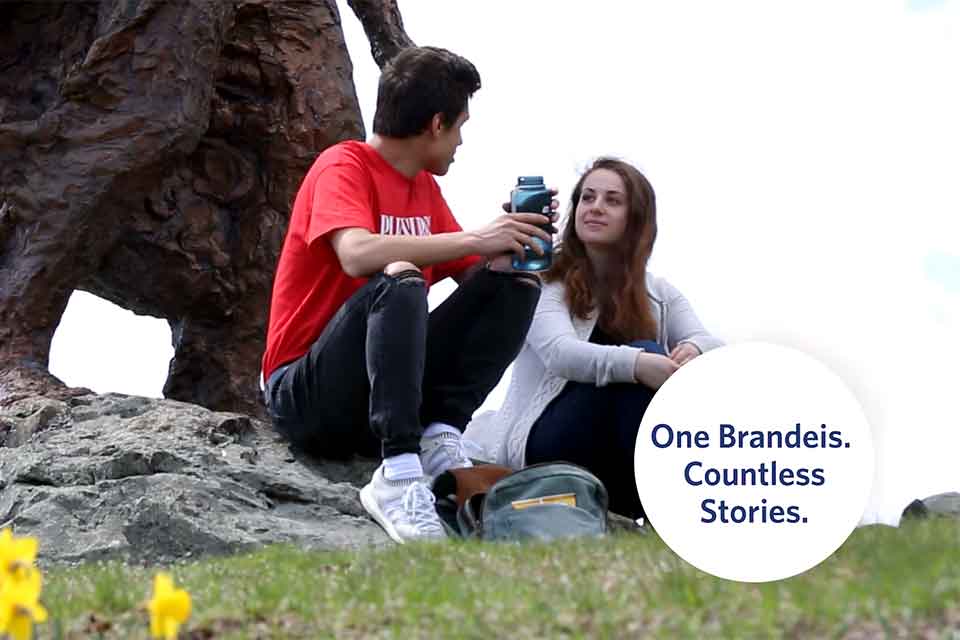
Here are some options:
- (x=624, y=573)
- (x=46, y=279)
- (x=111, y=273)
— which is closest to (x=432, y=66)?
(x=624, y=573)

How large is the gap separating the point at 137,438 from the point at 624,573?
3388 mm

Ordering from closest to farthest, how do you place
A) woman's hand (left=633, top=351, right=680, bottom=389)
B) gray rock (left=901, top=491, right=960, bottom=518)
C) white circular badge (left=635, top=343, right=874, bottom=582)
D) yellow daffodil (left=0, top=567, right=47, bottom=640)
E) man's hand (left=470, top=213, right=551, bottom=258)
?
1. yellow daffodil (left=0, top=567, right=47, bottom=640)
2. white circular badge (left=635, top=343, right=874, bottom=582)
3. man's hand (left=470, top=213, right=551, bottom=258)
4. woman's hand (left=633, top=351, right=680, bottom=389)
5. gray rock (left=901, top=491, right=960, bottom=518)

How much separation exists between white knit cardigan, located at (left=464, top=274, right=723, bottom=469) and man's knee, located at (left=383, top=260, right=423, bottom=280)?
2.47 ft

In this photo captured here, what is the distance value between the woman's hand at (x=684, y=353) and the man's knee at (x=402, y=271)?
1.16 m

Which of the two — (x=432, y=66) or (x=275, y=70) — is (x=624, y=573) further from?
(x=275, y=70)

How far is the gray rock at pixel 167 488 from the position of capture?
5945 millimetres

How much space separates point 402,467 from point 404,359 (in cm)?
40

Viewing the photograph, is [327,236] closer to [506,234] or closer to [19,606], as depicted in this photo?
[506,234]

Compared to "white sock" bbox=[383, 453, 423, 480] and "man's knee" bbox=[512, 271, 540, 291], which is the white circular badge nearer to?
"white sock" bbox=[383, 453, 423, 480]

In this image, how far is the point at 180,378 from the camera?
9555 mm

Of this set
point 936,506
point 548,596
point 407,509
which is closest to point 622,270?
point 407,509

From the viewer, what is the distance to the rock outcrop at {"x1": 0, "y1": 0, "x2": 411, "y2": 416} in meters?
8.18

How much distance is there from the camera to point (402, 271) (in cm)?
554

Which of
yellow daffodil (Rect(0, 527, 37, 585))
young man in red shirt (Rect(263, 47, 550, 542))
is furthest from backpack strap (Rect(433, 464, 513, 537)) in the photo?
yellow daffodil (Rect(0, 527, 37, 585))
